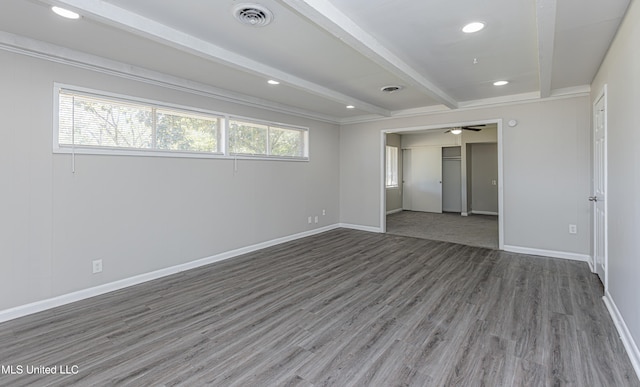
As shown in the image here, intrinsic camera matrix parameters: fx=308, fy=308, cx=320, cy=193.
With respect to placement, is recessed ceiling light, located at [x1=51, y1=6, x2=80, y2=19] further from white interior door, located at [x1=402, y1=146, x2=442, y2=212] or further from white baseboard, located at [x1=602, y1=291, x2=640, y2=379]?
white interior door, located at [x1=402, y1=146, x2=442, y2=212]

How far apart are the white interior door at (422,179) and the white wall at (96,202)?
20.6 ft

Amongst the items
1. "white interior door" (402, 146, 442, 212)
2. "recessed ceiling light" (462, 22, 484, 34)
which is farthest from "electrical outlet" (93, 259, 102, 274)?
"white interior door" (402, 146, 442, 212)

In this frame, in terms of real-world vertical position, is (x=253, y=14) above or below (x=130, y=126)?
above

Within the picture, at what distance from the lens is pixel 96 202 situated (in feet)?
10.8

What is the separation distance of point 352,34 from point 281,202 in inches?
141

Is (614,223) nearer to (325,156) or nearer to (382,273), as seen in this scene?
(382,273)

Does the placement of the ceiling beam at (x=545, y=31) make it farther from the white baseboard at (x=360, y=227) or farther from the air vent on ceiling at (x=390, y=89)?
the white baseboard at (x=360, y=227)

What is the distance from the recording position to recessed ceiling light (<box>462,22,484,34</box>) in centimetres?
258

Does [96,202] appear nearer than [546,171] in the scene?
Yes

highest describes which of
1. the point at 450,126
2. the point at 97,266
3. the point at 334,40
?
the point at 334,40

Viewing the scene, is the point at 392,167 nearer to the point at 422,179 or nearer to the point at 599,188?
the point at 422,179

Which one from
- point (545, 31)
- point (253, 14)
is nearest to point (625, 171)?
point (545, 31)

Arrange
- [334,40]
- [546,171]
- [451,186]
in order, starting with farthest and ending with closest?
[451,186] → [546,171] → [334,40]

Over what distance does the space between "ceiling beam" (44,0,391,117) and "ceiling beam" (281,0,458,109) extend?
4.01 feet
